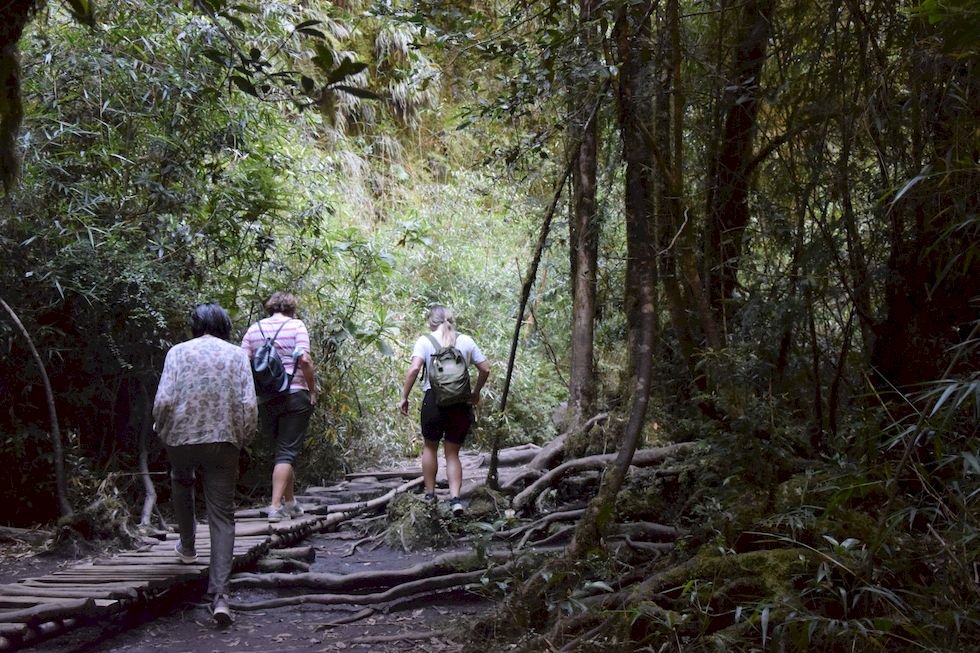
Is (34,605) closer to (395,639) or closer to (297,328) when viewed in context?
(395,639)

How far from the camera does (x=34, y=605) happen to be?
4590 millimetres

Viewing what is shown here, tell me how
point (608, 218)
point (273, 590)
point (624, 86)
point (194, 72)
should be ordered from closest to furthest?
point (624, 86) < point (273, 590) < point (194, 72) < point (608, 218)

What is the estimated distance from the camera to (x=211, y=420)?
17.3 feet

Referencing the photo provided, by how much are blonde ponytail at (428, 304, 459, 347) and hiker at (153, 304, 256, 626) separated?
2.40 metres

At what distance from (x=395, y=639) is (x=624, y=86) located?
11.3 ft

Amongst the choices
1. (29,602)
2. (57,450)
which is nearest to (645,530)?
(29,602)

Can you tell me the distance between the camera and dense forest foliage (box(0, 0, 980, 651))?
3.29 meters

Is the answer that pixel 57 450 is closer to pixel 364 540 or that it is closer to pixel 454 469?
pixel 364 540

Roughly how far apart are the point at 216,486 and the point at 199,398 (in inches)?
23.1

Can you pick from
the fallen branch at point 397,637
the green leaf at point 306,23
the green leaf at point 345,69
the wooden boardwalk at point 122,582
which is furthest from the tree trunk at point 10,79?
the fallen branch at point 397,637

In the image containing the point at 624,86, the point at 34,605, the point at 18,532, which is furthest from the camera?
the point at 18,532

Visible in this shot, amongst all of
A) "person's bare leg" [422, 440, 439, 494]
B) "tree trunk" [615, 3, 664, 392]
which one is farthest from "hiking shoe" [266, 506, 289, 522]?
"tree trunk" [615, 3, 664, 392]

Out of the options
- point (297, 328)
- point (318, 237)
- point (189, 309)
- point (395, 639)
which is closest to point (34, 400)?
point (189, 309)

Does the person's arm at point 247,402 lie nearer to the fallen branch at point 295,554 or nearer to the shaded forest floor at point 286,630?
the shaded forest floor at point 286,630
